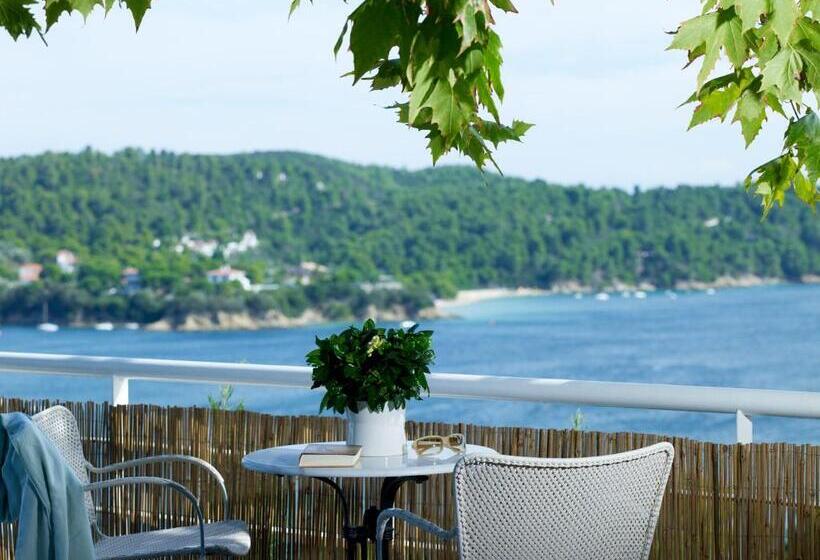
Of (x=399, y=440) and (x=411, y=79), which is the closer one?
(x=411, y=79)

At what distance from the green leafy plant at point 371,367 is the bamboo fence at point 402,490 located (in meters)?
0.42

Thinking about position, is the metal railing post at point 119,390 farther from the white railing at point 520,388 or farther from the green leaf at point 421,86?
the green leaf at point 421,86

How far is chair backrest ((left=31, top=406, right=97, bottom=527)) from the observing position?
411 centimetres

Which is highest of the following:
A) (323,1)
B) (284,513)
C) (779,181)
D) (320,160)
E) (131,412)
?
(320,160)

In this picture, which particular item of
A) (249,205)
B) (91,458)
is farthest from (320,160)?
(91,458)

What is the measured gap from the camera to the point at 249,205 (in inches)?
1190

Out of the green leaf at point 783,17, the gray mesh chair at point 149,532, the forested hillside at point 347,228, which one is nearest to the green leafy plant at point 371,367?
the gray mesh chair at point 149,532

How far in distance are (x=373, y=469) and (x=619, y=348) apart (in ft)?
118

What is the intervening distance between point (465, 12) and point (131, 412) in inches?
128

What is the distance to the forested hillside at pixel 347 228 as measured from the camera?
30.0 meters

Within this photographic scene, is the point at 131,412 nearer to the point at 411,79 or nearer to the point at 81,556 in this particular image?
the point at 81,556

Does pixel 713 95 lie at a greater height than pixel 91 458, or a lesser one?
greater

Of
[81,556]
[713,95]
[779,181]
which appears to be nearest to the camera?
[713,95]

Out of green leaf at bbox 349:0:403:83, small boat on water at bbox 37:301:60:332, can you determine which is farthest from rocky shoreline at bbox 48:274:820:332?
green leaf at bbox 349:0:403:83
